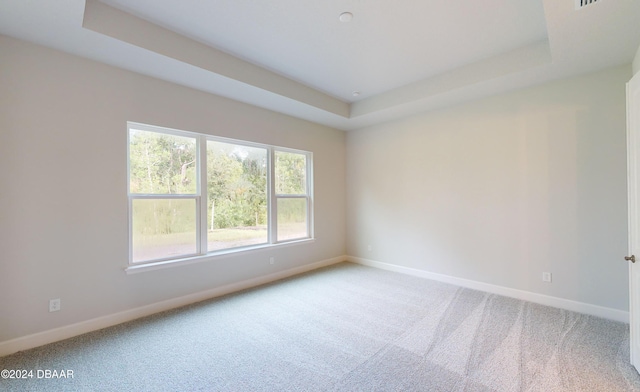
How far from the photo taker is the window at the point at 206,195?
123 inches

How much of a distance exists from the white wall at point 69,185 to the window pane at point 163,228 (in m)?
0.18

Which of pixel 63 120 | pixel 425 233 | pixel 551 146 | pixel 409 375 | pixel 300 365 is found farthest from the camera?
pixel 425 233

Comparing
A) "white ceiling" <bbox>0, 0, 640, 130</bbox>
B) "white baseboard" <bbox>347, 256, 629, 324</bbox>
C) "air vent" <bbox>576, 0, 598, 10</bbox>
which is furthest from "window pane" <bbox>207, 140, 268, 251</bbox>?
"air vent" <bbox>576, 0, 598, 10</bbox>

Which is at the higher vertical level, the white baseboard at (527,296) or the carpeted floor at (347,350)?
the white baseboard at (527,296)

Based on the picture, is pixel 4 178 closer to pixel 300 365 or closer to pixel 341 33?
pixel 300 365

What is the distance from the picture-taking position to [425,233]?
4387 millimetres

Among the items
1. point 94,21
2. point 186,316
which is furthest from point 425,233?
point 94,21

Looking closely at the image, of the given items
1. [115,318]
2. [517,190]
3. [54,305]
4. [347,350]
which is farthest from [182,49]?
[517,190]

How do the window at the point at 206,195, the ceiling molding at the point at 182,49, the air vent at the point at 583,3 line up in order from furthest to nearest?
the window at the point at 206,195
the ceiling molding at the point at 182,49
the air vent at the point at 583,3

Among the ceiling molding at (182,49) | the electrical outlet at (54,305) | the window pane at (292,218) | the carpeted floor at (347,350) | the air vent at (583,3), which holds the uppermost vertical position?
the ceiling molding at (182,49)

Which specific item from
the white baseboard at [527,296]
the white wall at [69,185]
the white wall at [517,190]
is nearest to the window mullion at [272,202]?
the white wall at [69,185]

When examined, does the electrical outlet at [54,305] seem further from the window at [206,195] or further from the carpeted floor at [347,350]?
the window at [206,195]

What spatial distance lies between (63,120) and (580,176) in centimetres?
549

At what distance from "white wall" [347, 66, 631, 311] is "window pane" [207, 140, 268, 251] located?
2.17m
